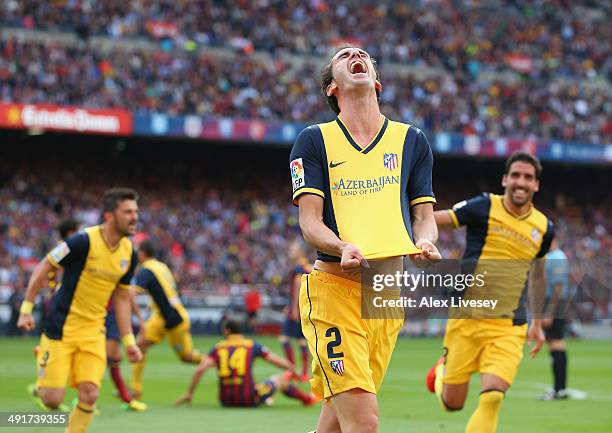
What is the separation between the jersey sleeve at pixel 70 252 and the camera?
32.2 feet

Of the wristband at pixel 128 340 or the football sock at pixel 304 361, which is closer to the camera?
the wristband at pixel 128 340

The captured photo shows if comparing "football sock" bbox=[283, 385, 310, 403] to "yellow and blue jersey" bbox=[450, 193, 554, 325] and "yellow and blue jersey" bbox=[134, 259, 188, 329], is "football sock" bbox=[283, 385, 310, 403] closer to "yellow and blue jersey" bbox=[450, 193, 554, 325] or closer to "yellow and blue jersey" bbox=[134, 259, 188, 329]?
"yellow and blue jersey" bbox=[134, 259, 188, 329]

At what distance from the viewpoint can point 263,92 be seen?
39375 millimetres

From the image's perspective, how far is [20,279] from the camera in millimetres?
30031

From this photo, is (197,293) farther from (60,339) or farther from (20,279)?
(60,339)

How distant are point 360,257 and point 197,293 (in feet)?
90.2

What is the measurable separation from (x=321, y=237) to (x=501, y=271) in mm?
3915

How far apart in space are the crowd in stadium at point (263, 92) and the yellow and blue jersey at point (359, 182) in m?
24.3

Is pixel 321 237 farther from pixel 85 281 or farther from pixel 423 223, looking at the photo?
pixel 85 281

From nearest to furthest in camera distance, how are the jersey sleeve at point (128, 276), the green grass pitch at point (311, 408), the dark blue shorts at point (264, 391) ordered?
the jersey sleeve at point (128, 276)
the green grass pitch at point (311, 408)
the dark blue shorts at point (264, 391)

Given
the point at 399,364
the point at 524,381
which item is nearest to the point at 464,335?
the point at 524,381

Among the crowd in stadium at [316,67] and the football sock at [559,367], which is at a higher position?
the crowd in stadium at [316,67]

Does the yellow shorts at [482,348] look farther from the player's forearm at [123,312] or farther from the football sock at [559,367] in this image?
the football sock at [559,367]

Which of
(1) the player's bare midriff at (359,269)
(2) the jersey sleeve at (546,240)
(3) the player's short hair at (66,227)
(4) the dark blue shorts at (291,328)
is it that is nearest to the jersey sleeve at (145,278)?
(3) the player's short hair at (66,227)
